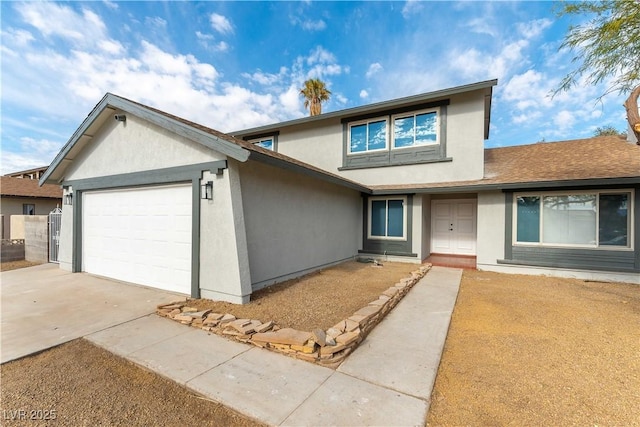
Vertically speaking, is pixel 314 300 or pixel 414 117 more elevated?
pixel 414 117

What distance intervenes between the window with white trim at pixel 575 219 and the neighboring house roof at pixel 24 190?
25923 millimetres

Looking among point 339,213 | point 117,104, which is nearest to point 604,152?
point 339,213

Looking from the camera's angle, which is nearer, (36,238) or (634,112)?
(634,112)

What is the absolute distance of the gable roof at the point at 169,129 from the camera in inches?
187

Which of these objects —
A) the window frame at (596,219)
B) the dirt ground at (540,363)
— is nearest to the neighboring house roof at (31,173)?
the dirt ground at (540,363)

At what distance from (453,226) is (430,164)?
10.6 ft

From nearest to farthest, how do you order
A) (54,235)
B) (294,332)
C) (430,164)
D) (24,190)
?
(294,332)
(54,235)
(430,164)
(24,190)

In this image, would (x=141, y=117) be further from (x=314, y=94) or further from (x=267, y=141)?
(x=314, y=94)

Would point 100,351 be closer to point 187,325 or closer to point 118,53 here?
point 187,325

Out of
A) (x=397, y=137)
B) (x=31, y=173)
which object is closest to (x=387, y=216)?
(x=397, y=137)

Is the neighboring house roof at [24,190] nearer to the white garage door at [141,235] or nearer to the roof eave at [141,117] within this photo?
the roof eave at [141,117]

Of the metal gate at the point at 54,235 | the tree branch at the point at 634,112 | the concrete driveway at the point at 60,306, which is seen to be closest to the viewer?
the concrete driveway at the point at 60,306

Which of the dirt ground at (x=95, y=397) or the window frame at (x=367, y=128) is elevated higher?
the window frame at (x=367, y=128)

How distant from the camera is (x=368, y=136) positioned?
10.7 meters
